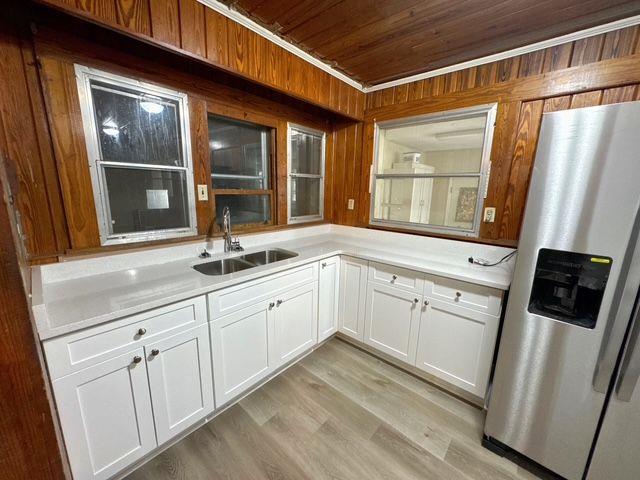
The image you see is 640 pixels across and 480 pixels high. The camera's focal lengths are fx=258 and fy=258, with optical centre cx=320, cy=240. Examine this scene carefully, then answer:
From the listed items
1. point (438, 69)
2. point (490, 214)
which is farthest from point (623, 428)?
point (438, 69)

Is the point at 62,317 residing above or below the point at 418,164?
below

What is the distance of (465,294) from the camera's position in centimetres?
164

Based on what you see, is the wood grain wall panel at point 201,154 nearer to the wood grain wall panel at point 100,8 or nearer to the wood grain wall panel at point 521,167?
the wood grain wall panel at point 100,8

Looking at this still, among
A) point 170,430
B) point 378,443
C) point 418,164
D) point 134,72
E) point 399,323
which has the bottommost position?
point 378,443

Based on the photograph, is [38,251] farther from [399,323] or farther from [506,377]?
[506,377]

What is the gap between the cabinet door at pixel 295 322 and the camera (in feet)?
5.98

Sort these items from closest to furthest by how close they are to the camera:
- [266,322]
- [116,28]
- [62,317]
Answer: [62,317]
[116,28]
[266,322]

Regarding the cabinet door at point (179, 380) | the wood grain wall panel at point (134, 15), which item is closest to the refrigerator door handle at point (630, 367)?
the cabinet door at point (179, 380)

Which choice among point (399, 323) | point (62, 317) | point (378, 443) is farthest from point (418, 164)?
point (62, 317)

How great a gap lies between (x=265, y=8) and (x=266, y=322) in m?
1.87

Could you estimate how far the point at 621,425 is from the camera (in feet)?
3.59

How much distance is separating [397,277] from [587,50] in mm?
1762

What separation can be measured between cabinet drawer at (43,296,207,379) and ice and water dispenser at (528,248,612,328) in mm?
1667

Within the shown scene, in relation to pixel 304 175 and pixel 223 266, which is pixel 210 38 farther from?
pixel 223 266
